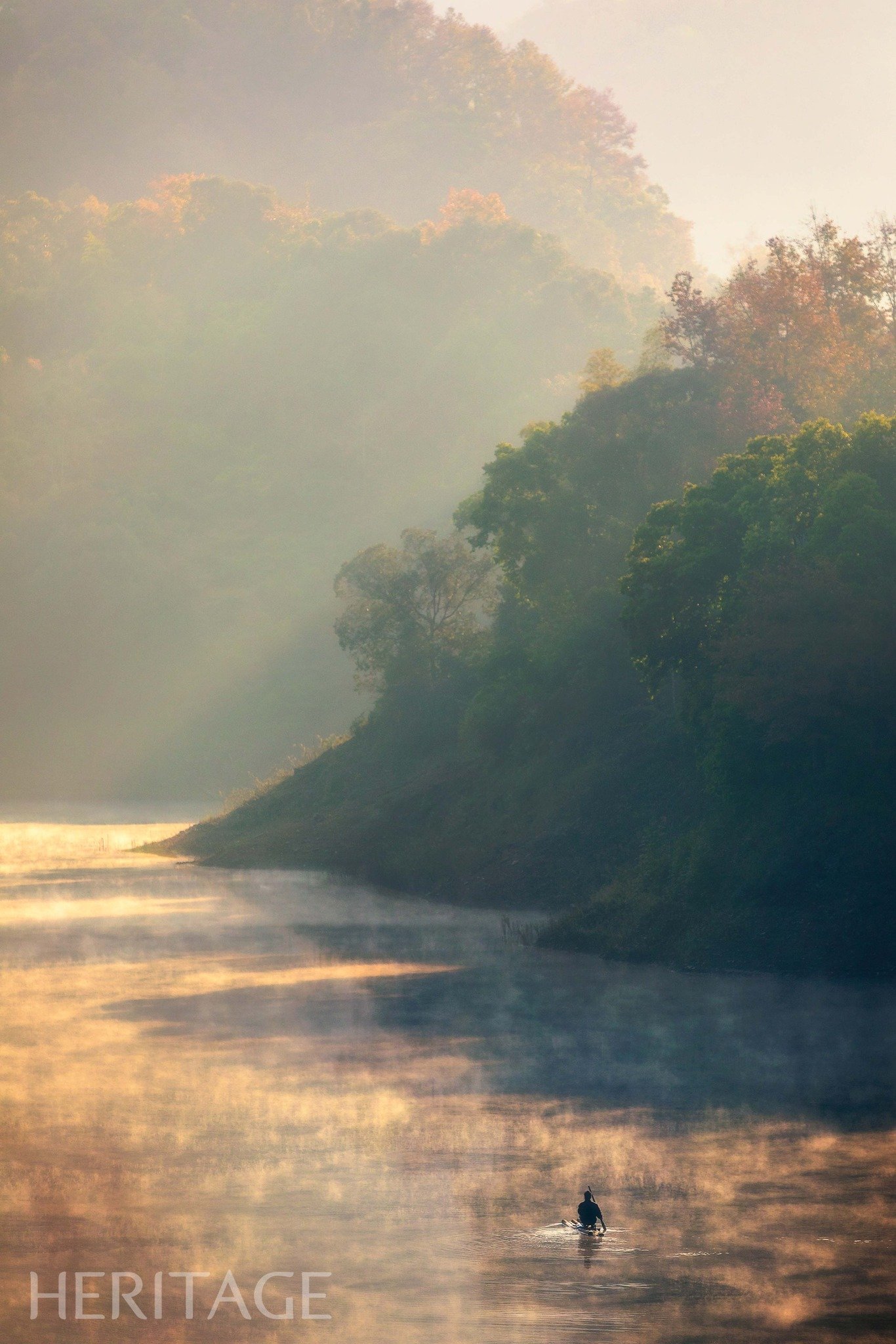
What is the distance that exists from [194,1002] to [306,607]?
119357mm

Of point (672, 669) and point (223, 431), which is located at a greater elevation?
point (223, 431)

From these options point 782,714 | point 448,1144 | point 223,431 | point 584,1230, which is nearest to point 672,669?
point 782,714

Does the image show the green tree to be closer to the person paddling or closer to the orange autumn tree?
the orange autumn tree

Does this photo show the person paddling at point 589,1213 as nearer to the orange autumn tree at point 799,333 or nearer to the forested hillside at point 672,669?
the forested hillside at point 672,669

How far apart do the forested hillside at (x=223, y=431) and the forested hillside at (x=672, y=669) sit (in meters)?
61.4

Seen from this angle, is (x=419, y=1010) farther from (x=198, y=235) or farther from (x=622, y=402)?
(x=198, y=235)

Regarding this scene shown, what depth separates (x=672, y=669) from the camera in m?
53.4

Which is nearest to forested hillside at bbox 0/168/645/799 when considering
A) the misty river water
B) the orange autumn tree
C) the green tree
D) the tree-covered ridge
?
the green tree

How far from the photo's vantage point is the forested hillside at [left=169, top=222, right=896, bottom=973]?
44.2 meters

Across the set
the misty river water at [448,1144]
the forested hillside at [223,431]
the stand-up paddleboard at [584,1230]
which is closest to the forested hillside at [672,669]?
the misty river water at [448,1144]

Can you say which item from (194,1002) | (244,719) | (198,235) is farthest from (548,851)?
(198,235)

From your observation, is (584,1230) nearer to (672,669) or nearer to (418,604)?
(672,669)

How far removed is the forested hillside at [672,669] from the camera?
145 ft

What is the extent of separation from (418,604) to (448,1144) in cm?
6246
